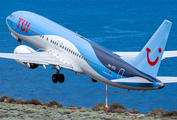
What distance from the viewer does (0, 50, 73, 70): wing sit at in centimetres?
5431

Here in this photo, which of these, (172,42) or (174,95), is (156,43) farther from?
(172,42)

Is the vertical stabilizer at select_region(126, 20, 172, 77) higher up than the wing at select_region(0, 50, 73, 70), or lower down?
lower down

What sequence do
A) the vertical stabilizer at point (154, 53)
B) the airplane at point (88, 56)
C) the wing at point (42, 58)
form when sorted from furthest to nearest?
the wing at point (42, 58)
the airplane at point (88, 56)
the vertical stabilizer at point (154, 53)

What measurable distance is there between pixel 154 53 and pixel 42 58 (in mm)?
16975

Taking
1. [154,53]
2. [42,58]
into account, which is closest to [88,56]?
[42,58]

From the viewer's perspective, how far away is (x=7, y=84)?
138250mm

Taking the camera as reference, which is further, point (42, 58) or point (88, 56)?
point (42, 58)

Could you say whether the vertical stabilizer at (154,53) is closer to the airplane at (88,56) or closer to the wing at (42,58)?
the airplane at (88,56)

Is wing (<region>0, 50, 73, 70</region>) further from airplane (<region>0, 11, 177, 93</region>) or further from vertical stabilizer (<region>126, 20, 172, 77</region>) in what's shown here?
vertical stabilizer (<region>126, 20, 172, 77</region>)

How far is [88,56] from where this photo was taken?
5356cm

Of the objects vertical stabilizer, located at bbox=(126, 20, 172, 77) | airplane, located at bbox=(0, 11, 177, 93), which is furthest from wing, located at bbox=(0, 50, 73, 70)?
vertical stabilizer, located at bbox=(126, 20, 172, 77)

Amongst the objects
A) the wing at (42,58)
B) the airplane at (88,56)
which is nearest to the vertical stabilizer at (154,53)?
the airplane at (88,56)

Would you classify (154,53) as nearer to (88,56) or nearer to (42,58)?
(88,56)

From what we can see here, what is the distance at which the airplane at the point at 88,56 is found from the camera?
46.3 metres
